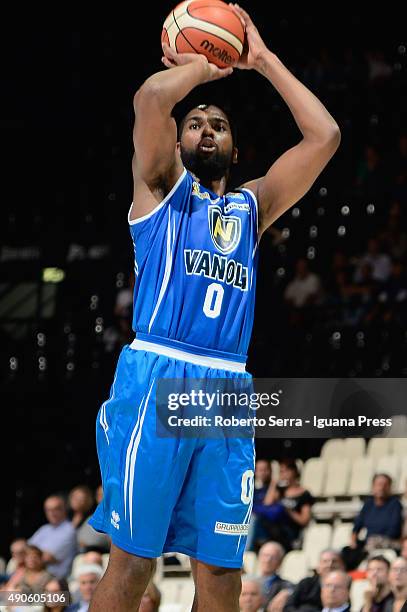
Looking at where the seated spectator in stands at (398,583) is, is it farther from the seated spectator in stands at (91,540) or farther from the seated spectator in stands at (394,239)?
the seated spectator in stands at (394,239)

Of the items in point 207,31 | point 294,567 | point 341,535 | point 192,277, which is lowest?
point 294,567

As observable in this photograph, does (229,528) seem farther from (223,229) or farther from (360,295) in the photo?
(360,295)

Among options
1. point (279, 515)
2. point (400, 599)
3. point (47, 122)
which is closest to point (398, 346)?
point (279, 515)

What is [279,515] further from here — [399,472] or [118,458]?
[118,458]

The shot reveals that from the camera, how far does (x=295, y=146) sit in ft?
15.5

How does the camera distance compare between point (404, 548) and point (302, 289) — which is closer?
point (404, 548)

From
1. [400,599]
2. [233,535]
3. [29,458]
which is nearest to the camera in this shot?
[233,535]

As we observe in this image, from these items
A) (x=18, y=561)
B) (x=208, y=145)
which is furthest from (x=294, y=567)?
(x=208, y=145)

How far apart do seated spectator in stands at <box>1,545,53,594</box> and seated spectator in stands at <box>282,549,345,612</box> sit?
2249mm

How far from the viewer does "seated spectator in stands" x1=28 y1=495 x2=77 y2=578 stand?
9.89m

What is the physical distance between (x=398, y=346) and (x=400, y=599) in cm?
370

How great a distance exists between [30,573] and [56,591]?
1249mm

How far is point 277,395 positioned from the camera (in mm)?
6094

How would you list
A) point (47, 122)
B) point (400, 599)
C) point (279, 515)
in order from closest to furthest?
point (400, 599), point (279, 515), point (47, 122)
